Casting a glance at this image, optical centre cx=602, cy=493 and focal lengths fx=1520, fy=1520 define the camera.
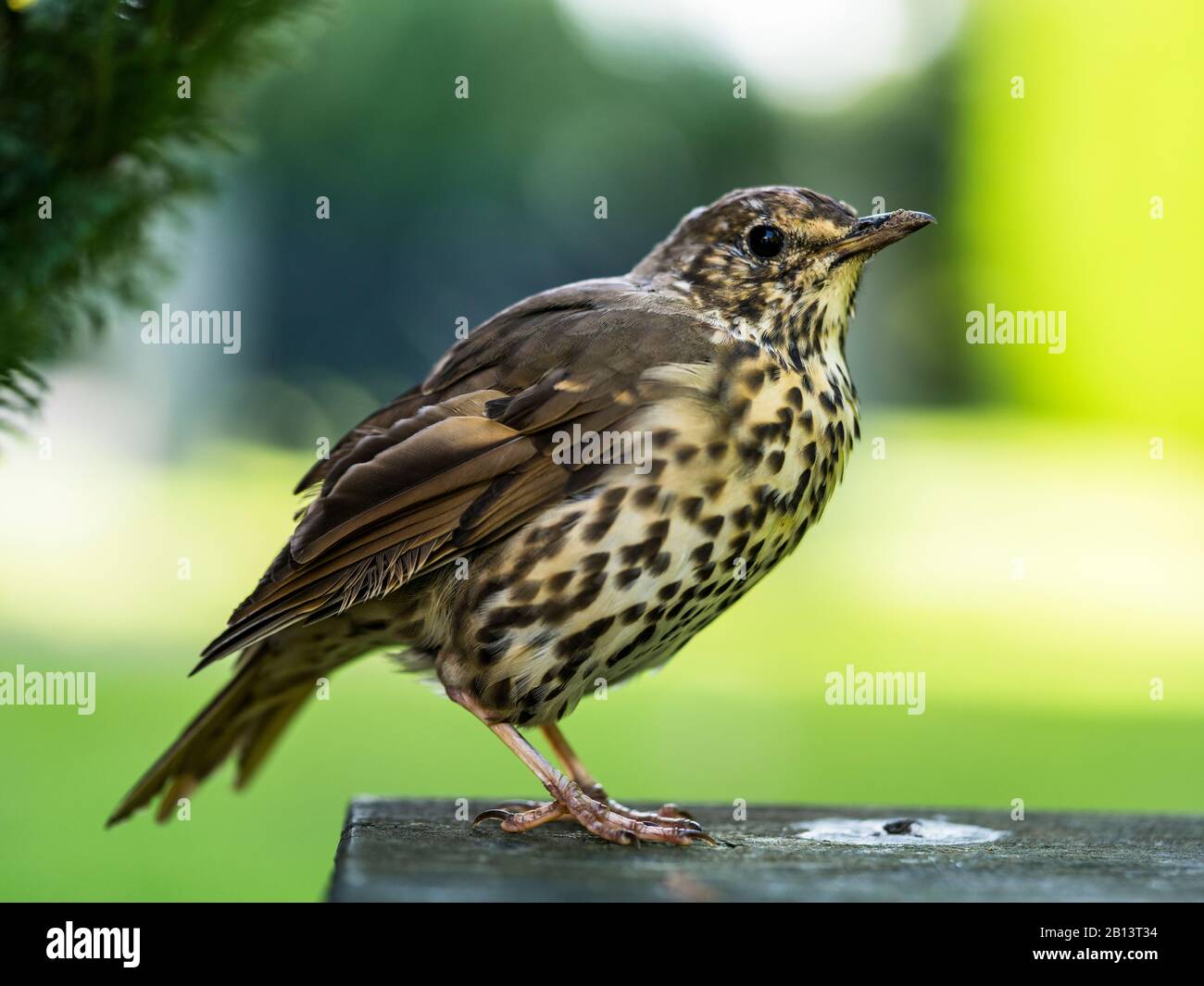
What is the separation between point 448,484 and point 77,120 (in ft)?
3.29

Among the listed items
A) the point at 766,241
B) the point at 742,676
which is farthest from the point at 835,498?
the point at 766,241

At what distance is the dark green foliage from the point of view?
108 inches

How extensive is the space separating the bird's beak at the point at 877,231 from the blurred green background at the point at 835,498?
48.8 inches

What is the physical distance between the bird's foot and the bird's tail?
2.47 ft

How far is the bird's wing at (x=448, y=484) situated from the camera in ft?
10.4

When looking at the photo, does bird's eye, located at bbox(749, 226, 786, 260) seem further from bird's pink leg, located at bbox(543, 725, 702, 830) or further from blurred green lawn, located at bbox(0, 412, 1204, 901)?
blurred green lawn, located at bbox(0, 412, 1204, 901)

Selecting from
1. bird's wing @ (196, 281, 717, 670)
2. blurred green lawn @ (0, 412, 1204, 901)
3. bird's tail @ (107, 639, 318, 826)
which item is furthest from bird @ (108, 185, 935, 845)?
blurred green lawn @ (0, 412, 1204, 901)

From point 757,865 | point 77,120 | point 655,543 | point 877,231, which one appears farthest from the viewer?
point 877,231

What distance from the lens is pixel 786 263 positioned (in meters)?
3.51

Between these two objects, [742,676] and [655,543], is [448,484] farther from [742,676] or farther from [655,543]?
[742,676]

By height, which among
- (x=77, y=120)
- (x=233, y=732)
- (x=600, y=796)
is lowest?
(x=600, y=796)

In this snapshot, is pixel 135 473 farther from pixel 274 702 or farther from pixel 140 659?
pixel 274 702

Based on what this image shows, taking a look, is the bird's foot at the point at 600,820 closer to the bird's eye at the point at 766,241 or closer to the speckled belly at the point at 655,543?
the speckled belly at the point at 655,543

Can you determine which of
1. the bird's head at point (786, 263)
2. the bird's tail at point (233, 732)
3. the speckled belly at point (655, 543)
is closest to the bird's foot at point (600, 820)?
the speckled belly at point (655, 543)
